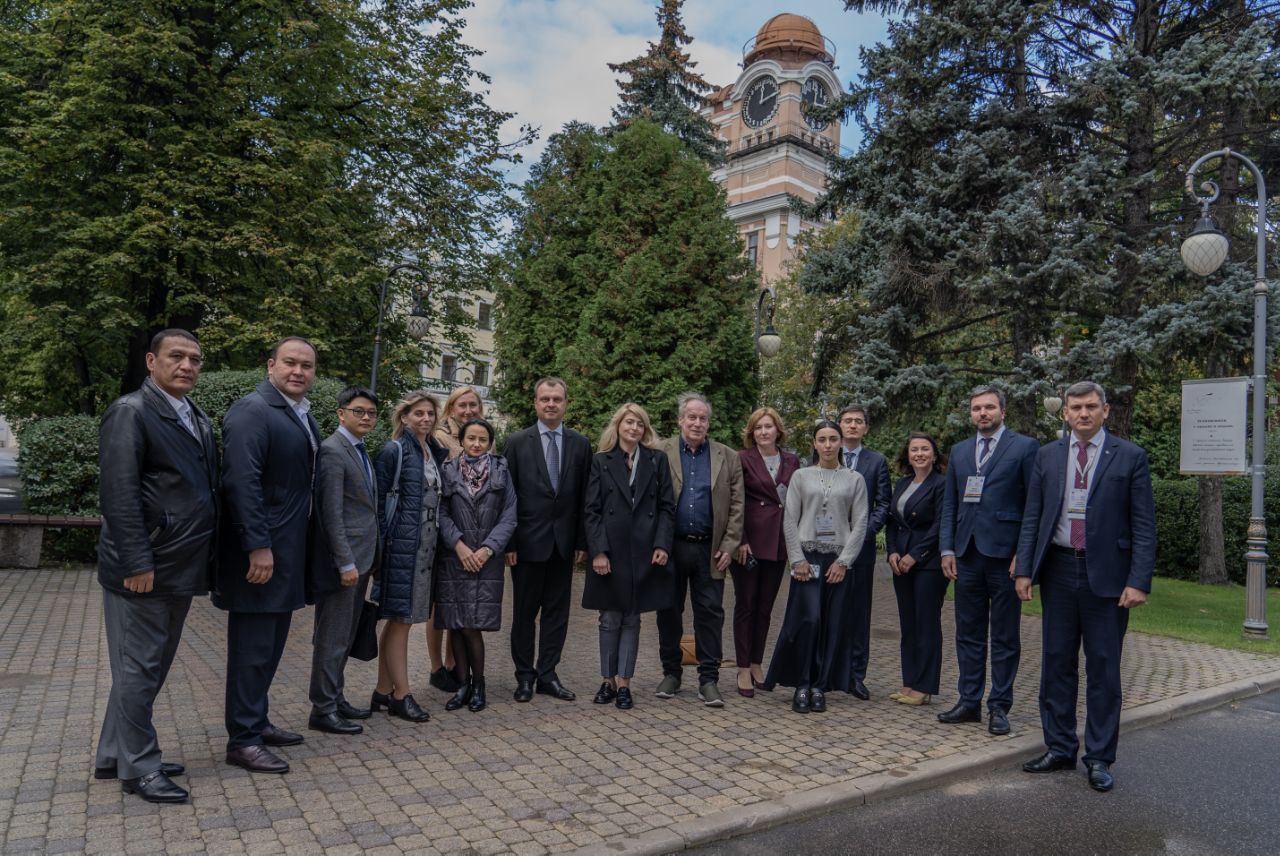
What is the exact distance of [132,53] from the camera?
15438 millimetres

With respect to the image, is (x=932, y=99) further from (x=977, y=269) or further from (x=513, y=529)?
(x=513, y=529)

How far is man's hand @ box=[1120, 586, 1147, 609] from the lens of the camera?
16.5 feet

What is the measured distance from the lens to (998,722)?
5898mm

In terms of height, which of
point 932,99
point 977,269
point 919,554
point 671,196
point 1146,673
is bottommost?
point 1146,673

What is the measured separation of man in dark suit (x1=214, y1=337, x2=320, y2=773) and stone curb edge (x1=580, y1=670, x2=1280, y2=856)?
2100mm

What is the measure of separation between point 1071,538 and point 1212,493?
15.8 m

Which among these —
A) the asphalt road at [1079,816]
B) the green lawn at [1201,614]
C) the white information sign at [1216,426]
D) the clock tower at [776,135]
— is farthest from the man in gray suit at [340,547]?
the clock tower at [776,135]

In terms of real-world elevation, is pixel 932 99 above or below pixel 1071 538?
above

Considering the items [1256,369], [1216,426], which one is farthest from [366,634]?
[1256,369]

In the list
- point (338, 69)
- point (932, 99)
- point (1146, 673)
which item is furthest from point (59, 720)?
point (338, 69)

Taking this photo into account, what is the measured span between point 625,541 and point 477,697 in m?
1.50

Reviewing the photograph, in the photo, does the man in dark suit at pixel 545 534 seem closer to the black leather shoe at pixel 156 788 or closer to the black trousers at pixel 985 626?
the black leather shoe at pixel 156 788

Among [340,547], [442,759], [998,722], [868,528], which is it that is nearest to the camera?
[442,759]

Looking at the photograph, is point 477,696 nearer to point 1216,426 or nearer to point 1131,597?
point 1131,597
